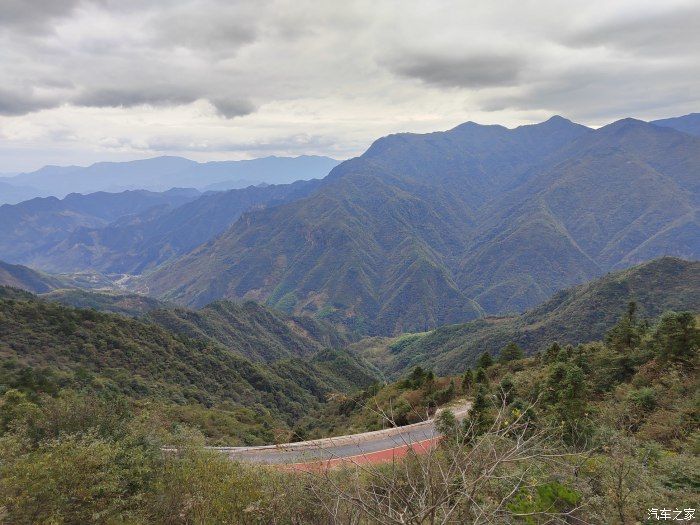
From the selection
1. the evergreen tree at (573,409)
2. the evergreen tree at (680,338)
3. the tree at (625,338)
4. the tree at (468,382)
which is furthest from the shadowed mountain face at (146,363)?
the evergreen tree at (680,338)

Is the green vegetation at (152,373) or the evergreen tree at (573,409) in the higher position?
the evergreen tree at (573,409)

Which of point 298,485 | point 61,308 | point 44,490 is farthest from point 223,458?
point 61,308

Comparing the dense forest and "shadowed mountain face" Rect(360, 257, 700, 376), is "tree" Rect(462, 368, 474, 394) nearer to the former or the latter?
the dense forest

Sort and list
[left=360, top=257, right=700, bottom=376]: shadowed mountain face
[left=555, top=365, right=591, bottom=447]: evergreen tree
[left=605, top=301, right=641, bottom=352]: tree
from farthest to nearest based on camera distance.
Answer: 1. [left=360, top=257, right=700, bottom=376]: shadowed mountain face
2. [left=605, top=301, right=641, bottom=352]: tree
3. [left=555, top=365, right=591, bottom=447]: evergreen tree

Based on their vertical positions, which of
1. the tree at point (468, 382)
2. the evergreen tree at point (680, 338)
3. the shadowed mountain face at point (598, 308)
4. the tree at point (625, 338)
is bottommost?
the shadowed mountain face at point (598, 308)

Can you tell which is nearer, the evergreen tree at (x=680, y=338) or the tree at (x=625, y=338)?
the evergreen tree at (x=680, y=338)

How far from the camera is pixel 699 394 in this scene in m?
16.1

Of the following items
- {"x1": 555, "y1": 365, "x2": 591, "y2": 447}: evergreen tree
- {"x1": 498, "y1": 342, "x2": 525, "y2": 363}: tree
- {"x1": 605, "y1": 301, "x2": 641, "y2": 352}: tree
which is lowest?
{"x1": 498, "y1": 342, "x2": 525, "y2": 363}: tree

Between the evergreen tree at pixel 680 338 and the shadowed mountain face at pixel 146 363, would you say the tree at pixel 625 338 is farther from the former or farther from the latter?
the shadowed mountain face at pixel 146 363

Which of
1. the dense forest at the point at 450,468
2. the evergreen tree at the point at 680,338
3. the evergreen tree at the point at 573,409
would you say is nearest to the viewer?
the dense forest at the point at 450,468

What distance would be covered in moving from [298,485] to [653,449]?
1057cm

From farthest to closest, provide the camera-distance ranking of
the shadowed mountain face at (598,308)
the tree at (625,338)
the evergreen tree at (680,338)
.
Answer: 1. the shadowed mountain face at (598,308)
2. the tree at (625,338)
3. the evergreen tree at (680,338)

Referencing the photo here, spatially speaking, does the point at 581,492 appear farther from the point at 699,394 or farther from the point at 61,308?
the point at 61,308

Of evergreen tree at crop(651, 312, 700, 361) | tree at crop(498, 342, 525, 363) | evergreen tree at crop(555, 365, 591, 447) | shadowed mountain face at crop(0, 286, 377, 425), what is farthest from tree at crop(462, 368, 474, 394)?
shadowed mountain face at crop(0, 286, 377, 425)
